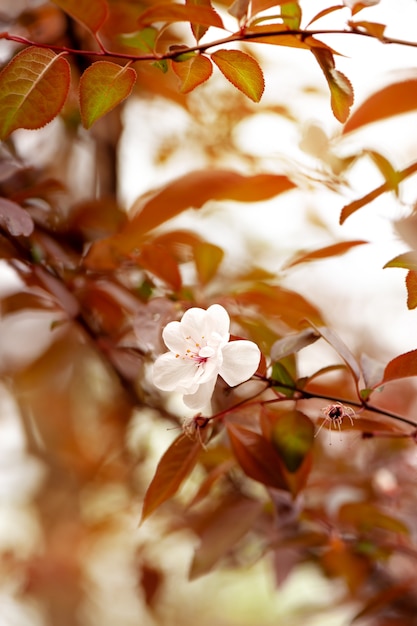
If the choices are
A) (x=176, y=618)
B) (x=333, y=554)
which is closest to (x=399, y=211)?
(x=333, y=554)

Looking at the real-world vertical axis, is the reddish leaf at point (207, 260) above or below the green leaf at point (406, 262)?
below

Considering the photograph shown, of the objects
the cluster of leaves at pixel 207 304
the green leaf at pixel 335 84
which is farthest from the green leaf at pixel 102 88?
the green leaf at pixel 335 84

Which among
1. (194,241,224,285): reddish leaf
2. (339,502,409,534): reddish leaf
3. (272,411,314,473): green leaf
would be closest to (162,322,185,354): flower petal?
(272,411,314,473): green leaf

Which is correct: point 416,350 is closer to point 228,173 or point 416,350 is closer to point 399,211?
point 399,211

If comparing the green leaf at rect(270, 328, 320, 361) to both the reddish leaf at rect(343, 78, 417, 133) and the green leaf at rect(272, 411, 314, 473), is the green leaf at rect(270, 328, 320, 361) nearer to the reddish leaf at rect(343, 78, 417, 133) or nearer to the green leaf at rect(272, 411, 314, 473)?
the green leaf at rect(272, 411, 314, 473)

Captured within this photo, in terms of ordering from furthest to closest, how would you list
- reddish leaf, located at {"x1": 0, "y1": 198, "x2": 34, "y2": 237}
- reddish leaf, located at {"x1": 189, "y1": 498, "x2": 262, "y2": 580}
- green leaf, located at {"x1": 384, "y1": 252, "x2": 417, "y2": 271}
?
reddish leaf, located at {"x1": 189, "y1": 498, "x2": 262, "y2": 580}, reddish leaf, located at {"x1": 0, "y1": 198, "x2": 34, "y2": 237}, green leaf, located at {"x1": 384, "y1": 252, "x2": 417, "y2": 271}

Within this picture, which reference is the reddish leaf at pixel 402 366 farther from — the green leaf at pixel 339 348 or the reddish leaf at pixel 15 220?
the reddish leaf at pixel 15 220

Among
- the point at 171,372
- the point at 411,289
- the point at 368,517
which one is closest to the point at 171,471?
the point at 171,372
